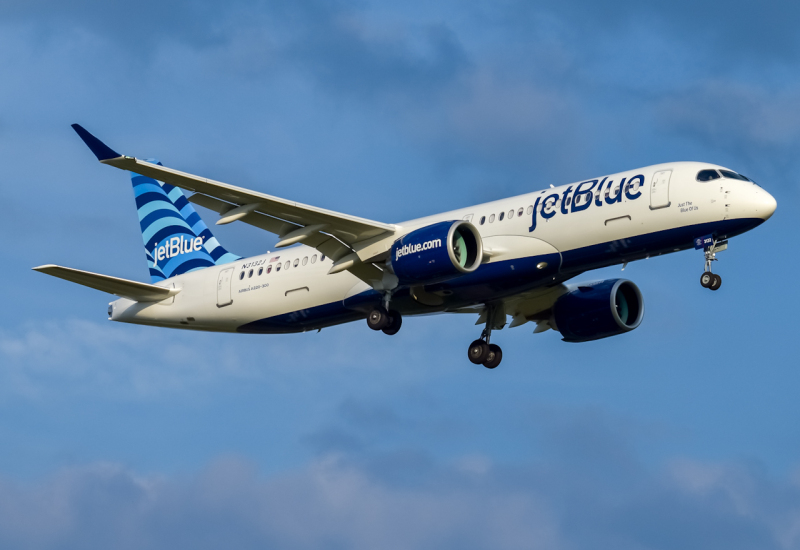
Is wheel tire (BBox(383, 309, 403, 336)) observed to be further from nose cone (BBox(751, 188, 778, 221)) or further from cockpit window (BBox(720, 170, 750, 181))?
nose cone (BBox(751, 188, 778, 221))

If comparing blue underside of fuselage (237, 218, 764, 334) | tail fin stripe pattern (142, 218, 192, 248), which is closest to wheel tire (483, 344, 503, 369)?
blue underside of fuselage (237, 218, 764, 334)

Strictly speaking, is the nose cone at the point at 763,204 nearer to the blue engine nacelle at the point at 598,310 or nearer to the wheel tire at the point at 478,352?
the blue engine nacelle at the point at 598,310

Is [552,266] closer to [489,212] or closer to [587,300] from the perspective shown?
[489,212]

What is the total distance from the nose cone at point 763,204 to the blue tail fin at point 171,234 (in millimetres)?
21414

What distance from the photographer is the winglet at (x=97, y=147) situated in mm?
37625

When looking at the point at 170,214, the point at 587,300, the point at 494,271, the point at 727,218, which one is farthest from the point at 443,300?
the point at 170,214

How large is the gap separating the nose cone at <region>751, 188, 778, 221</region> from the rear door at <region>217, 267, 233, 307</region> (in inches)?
759

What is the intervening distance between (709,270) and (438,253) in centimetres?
837

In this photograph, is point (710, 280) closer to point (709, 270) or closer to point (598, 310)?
point (709, 270)

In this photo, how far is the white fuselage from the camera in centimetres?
3912

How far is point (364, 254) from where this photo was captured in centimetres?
4262

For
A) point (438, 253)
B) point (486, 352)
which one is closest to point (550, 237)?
point (438, 253)

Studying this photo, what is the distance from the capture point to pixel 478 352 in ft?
155

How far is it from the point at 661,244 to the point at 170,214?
23024 mm
